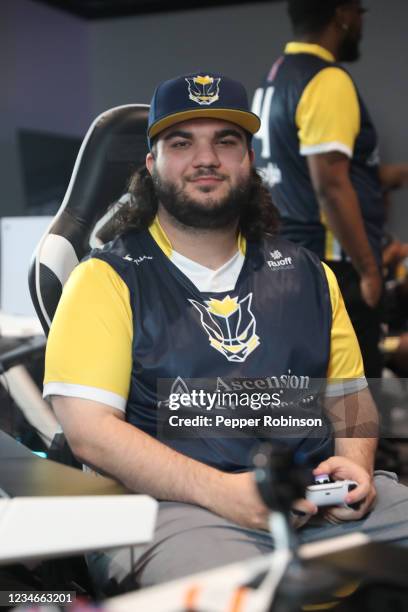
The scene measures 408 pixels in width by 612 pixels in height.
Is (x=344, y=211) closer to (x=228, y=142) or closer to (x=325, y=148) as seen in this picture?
(x=325, y=148)

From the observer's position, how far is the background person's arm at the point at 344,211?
2264mm

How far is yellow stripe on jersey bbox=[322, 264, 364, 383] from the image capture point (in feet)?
5.65

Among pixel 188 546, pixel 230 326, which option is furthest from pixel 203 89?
pixel 188 546

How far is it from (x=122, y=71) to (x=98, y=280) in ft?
2.30

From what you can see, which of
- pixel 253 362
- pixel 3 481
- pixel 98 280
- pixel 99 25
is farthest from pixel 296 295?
pixel 99 25

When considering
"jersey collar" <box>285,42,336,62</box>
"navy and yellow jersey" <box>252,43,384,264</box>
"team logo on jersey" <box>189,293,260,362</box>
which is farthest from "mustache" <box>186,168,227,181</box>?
"jersey collar" <box>285,42,336,62</box>

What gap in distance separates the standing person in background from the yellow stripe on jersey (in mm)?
369

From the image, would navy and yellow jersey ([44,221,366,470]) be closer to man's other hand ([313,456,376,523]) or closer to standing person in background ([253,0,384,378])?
man's other hand ([313,456,376,523])

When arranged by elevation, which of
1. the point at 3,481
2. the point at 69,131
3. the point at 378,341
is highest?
the point at 69,131

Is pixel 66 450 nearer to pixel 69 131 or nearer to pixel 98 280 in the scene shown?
pixel 98 280

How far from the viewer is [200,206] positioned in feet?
5.50

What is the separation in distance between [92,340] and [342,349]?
0.49 m

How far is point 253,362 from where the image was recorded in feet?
5.28

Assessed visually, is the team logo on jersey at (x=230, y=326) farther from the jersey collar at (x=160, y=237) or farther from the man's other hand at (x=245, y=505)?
the man's other hand at (x=245, y=505)
